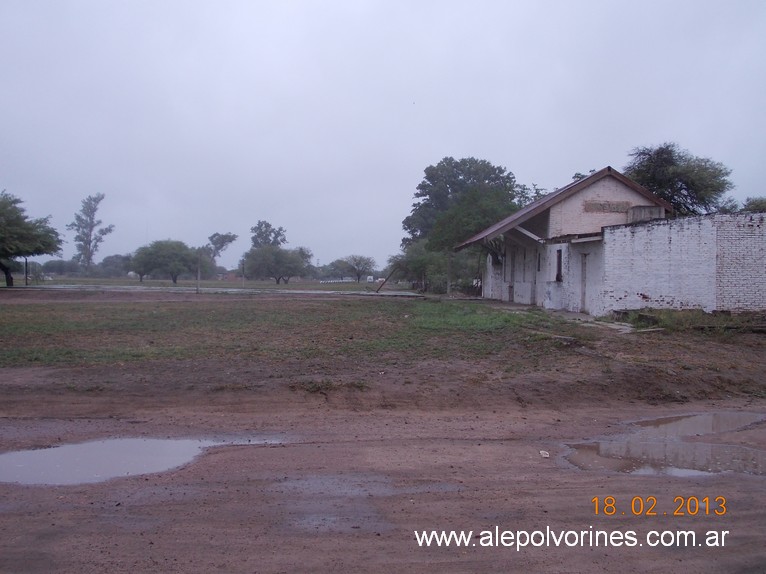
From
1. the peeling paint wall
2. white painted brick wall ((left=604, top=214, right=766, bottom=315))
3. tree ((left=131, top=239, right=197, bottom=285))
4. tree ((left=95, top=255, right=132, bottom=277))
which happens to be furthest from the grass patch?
tree ((left=95, top=255, right=132, bottom=277))

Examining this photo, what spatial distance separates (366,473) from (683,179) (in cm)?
3643

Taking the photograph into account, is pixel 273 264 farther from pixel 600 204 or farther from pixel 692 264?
pixel 692 264

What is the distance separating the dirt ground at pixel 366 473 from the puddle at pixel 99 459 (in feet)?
0.76

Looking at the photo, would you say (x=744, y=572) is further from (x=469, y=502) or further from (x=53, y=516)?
(x=53, y=516)

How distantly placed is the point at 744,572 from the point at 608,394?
268 inches

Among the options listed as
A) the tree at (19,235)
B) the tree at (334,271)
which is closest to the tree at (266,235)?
the tree at (334,271)

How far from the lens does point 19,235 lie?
143 feet

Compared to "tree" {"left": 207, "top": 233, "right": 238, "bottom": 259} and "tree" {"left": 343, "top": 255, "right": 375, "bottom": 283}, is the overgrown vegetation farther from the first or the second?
"tree" {"left": 207, "top": 233, "right": 238, "bottom": 259}

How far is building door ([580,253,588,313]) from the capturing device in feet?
78.9

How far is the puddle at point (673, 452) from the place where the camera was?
7.31 metres

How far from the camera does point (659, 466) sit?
7.41 meters

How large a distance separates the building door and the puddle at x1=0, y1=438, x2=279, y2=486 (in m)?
18.2

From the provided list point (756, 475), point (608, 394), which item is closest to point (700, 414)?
point (608, 394)

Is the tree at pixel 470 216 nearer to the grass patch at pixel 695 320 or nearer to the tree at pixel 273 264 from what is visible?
the grass patch at pixel 695 320
